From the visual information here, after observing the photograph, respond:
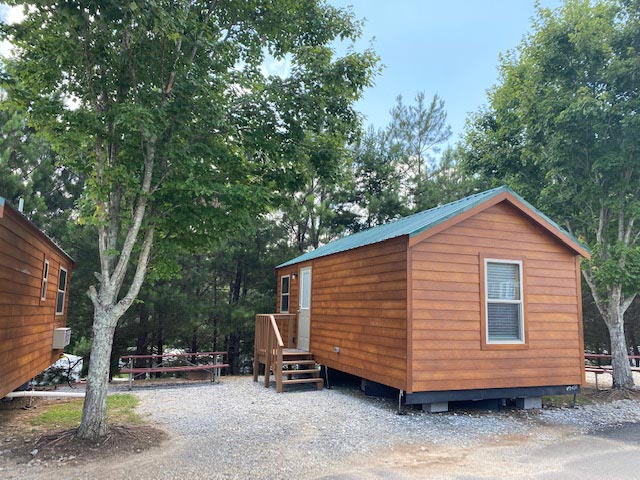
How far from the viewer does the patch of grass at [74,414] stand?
6133 millimetres

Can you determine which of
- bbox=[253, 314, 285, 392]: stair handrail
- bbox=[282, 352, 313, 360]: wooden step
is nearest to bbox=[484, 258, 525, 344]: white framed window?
bbox=[253, 314, 285, 392]: stair handrail

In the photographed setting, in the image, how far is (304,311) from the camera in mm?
10844

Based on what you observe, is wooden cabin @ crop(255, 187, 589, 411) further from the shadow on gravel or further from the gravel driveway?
the shadow on gravel

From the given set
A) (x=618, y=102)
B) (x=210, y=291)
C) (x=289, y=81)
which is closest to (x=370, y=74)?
(x=289, y=81)

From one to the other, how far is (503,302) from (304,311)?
499 centimetres

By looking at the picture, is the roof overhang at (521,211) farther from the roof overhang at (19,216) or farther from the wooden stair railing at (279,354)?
the roof overhang at (19,216)

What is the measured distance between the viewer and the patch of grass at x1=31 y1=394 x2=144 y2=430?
613 cm

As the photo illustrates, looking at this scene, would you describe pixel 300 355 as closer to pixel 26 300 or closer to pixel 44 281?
pixel 44 281

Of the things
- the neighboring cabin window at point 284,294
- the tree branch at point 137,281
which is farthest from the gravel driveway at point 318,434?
the neighboring cabin window at point 284,294

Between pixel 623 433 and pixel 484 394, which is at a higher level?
pixel 484 394

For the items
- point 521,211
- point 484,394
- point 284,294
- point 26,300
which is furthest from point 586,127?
point 26,300

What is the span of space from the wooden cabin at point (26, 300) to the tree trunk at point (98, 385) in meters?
1.22

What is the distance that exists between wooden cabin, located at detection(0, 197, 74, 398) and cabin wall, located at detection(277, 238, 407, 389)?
513 centimetres

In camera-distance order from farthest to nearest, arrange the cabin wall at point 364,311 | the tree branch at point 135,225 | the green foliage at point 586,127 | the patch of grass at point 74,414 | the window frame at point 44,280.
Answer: the green foliage at point 586,127, the window frame at point 44,280, the cabin wall at point 364,311, the patch of grass at point 74,414, the tree branch at point 135,225
